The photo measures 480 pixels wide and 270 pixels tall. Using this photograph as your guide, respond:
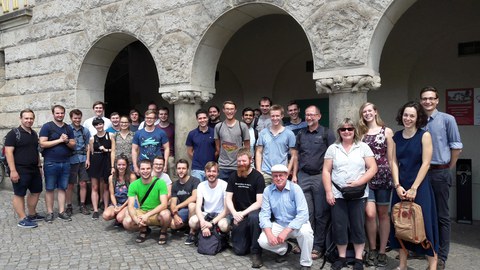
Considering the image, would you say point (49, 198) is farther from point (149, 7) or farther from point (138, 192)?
point (149, 7)

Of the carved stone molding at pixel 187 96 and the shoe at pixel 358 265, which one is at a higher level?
the carved stone molding at pixel 187 96

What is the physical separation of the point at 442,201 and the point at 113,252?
3.83m

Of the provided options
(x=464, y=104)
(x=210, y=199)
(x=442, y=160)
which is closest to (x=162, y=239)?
(x=210, y=199)

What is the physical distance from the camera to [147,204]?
5.35m

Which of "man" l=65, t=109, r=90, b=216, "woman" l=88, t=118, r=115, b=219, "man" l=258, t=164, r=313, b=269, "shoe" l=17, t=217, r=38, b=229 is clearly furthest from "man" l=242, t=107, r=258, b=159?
"shoe" l=17, t=217, r=38, b=229

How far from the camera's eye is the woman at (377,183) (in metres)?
4.29

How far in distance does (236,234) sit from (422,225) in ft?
6.83

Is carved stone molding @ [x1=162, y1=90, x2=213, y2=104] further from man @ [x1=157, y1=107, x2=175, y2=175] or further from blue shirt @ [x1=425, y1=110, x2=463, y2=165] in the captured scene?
blue shirt @ [x1=425, y1=110, x2=463, y2=165]

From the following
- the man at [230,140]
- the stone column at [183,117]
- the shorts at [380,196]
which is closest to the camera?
the shorts at [380,196]

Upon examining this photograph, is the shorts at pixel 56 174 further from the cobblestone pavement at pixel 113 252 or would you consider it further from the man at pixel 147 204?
the man at pixel 147 204

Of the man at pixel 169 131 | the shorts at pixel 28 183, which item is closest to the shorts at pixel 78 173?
the shorts at pixel 28 183

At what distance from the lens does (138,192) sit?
536cm

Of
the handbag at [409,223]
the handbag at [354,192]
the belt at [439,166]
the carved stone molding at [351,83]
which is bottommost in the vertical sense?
the handbag at [409,223]

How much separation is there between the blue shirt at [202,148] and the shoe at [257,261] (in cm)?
177
